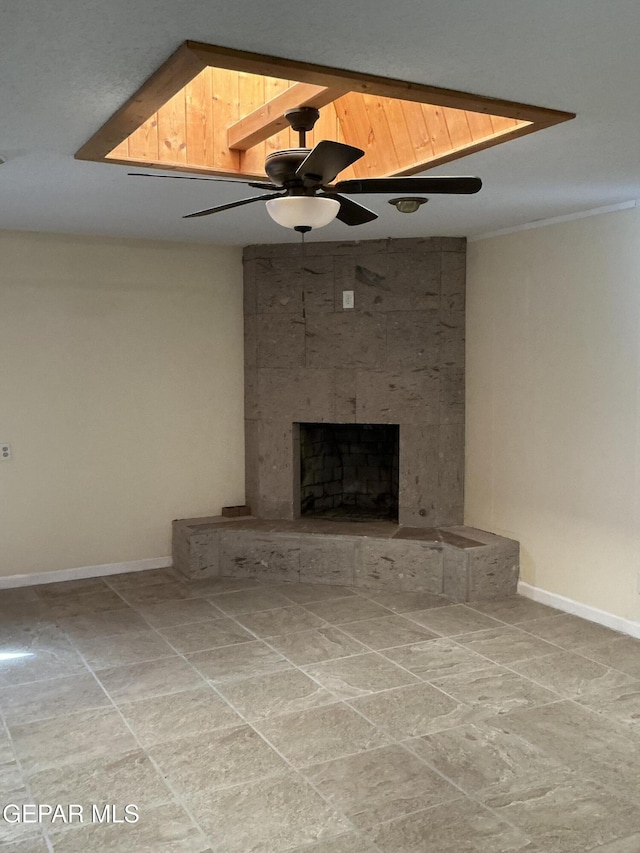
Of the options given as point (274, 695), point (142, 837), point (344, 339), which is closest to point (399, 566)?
point (344, 339)

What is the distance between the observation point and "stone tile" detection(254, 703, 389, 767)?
290 cm

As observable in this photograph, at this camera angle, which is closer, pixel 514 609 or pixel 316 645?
pixel 316 645

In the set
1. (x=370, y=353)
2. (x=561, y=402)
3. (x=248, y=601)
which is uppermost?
(x=370, y=353)

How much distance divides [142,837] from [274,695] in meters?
1.07

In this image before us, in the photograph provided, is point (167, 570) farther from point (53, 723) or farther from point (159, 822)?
point (159, 822)

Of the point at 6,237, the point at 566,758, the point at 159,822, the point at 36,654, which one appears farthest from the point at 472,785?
the point at 6,237

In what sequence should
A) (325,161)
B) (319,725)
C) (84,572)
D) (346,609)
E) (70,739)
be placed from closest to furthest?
(325,161)
(70,739)
(319,725)
(346,609)
(84,572)

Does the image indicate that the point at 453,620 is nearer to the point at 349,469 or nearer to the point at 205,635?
the point at 205,635

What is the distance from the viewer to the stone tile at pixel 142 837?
234cm

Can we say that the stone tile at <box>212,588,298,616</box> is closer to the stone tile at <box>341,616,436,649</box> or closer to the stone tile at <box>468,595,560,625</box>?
the stone tile at <box>341,616,436,649</box>

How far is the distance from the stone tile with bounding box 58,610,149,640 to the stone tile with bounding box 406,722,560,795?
73.0 inches

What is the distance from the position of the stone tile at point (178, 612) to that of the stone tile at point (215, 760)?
132 centimetres

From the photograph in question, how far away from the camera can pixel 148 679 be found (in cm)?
356

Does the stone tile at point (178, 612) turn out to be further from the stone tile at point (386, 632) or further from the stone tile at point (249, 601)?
the stone tile at point (386, 632)
